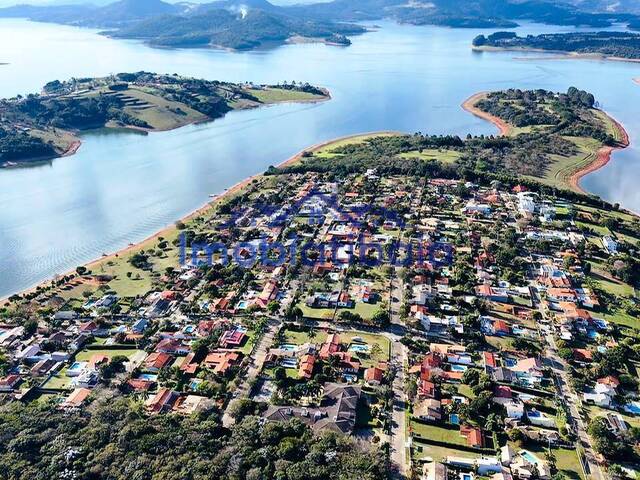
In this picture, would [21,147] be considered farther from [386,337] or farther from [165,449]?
[165,449]

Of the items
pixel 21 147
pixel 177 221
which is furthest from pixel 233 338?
pixel 21 147

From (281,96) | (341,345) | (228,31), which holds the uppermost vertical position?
(228,31)

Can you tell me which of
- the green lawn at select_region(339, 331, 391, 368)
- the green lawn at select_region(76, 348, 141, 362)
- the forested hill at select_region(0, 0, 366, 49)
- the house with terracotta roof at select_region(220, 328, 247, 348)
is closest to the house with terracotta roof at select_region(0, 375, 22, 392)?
the green lawn at select_region(76, 348, 141, 362)

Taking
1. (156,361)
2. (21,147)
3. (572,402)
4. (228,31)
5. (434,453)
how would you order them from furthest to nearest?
(228,31) → (21,147) → (156,361) → (572,402) → (434,453)

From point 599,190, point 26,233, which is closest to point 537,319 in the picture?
point 599,190

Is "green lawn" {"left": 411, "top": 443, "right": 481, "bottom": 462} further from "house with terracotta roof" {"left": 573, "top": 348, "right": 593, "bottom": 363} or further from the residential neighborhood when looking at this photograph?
"house with terracotta roof" {"left": 573, "top": 348, "right": 593, "bottom": 363}

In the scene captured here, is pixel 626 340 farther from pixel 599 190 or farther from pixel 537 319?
pixel 599 190

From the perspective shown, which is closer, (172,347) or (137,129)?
(172,347)
